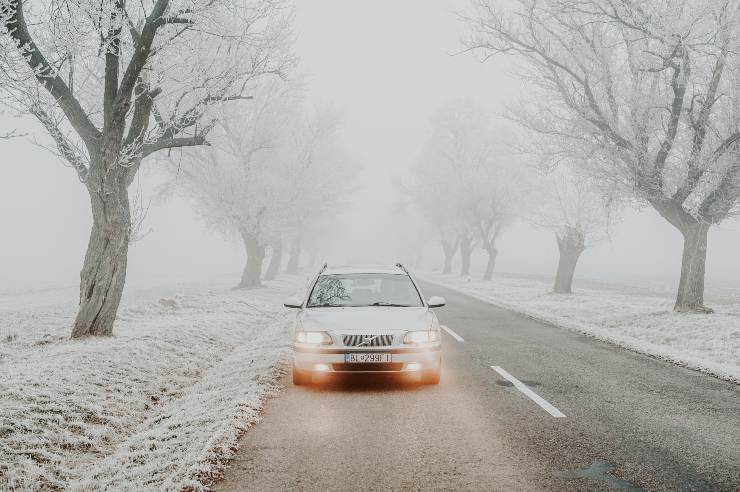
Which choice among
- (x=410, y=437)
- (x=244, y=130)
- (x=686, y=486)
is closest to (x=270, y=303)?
(x=244, y=130)

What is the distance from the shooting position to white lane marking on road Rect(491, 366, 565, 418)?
5.65m

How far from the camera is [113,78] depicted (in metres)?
9.14

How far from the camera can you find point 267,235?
80.2 ft

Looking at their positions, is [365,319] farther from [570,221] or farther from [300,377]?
[570,221]

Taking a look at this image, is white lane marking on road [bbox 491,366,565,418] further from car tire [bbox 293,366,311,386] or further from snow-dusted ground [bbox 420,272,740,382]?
snow-dusted ground [bbox 420,272,740,382]

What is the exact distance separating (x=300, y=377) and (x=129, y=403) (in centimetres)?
209

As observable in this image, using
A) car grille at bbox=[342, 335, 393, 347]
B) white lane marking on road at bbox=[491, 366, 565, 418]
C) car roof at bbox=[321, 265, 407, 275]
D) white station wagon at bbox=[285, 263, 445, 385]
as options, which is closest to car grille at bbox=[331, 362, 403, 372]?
white station wagon at bbox=[285, 263, 445, 385]

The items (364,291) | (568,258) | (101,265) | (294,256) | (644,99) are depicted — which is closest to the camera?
(364,291)

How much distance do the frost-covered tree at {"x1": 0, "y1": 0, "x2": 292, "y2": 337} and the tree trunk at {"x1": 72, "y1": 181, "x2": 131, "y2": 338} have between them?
0.02 metres

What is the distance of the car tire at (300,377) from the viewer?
6594mm

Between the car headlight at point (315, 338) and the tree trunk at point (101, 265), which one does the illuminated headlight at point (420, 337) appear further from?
the tree trunk at point (101, 265)

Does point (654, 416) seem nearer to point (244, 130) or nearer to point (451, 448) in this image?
point (451, 448)

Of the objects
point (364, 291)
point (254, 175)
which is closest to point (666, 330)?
point (364, 291)

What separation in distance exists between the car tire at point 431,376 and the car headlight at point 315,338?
4.24 feet
